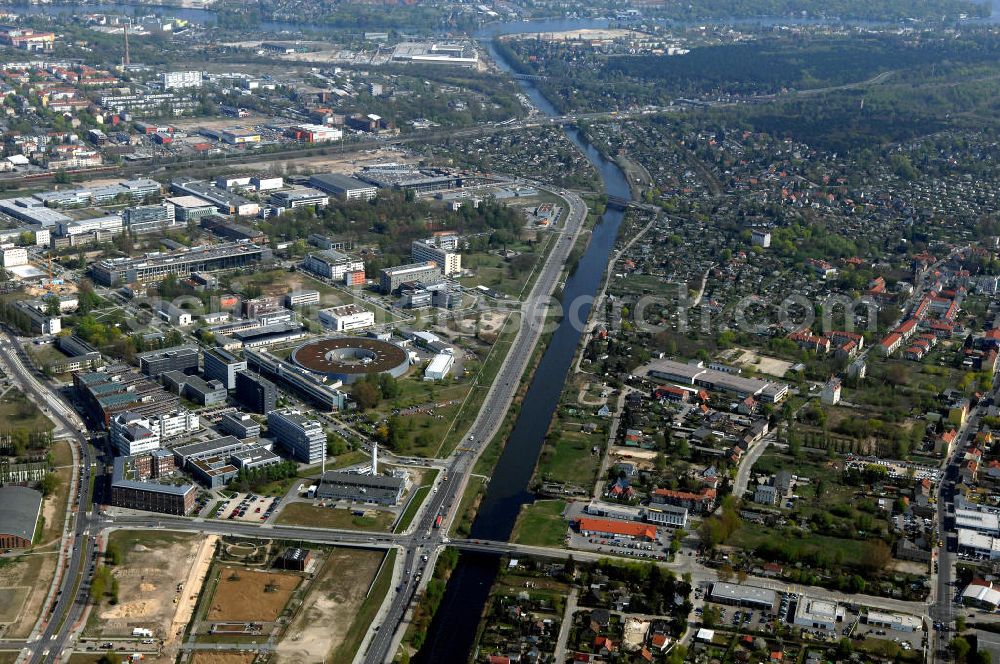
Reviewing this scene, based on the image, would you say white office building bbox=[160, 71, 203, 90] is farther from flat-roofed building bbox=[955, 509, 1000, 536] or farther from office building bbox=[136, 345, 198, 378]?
flat-roofed building bbox=[955, 509, 1000, 536]

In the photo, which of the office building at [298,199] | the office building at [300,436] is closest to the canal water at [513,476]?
the office building at [300,436]

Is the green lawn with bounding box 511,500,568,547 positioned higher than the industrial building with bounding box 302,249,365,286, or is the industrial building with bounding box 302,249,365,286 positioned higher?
the industrial building with bounding box 302,249,365,286

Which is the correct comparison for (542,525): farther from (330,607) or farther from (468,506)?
(330,607)

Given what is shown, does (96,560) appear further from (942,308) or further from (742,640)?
(942,308)

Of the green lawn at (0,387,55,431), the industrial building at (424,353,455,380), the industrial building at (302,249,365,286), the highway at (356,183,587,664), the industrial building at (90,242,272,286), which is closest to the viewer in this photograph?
the highway at (356,183,587,664)

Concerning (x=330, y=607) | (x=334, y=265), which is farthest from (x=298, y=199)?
(x=330, y=607)

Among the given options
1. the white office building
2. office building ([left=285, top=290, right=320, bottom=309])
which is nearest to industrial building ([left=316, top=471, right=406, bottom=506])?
office building ([left=285, top=290, right=320, bottom=309])
